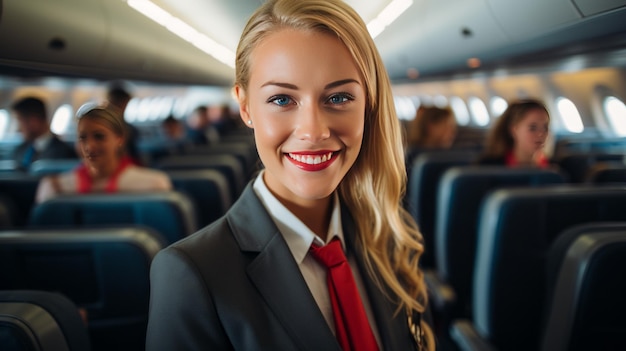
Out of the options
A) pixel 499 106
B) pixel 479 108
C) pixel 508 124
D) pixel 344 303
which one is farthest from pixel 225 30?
pixel 479 108

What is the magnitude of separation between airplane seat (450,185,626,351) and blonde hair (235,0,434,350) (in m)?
0.67

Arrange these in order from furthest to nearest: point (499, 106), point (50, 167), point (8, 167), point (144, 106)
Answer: point (144, 106)
point (8, 167)
point (50, 167)
point (499, 106)

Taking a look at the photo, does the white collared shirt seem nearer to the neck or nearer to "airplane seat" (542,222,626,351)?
the neck

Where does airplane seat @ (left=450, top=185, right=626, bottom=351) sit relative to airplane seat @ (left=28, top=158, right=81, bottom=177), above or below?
below

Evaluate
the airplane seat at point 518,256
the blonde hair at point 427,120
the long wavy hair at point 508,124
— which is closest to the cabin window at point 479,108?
the blonde hair at point 427,120

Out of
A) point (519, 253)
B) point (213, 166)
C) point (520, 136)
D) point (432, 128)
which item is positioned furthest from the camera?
point (432, 128)

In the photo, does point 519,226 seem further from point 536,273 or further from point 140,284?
point 140,284

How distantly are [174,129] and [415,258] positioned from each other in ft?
25.4

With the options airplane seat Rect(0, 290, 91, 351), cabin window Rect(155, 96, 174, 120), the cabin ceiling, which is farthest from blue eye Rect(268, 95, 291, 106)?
cabin window Rect(155, 96, 174, 120)

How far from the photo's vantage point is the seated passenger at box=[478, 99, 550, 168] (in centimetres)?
129

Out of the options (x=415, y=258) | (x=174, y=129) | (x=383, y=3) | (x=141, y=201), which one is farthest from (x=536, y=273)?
(x=174, y=129)

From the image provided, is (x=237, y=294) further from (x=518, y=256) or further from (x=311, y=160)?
(x=518, y=256)

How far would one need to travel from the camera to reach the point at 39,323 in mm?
884

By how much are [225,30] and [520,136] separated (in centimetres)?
131
